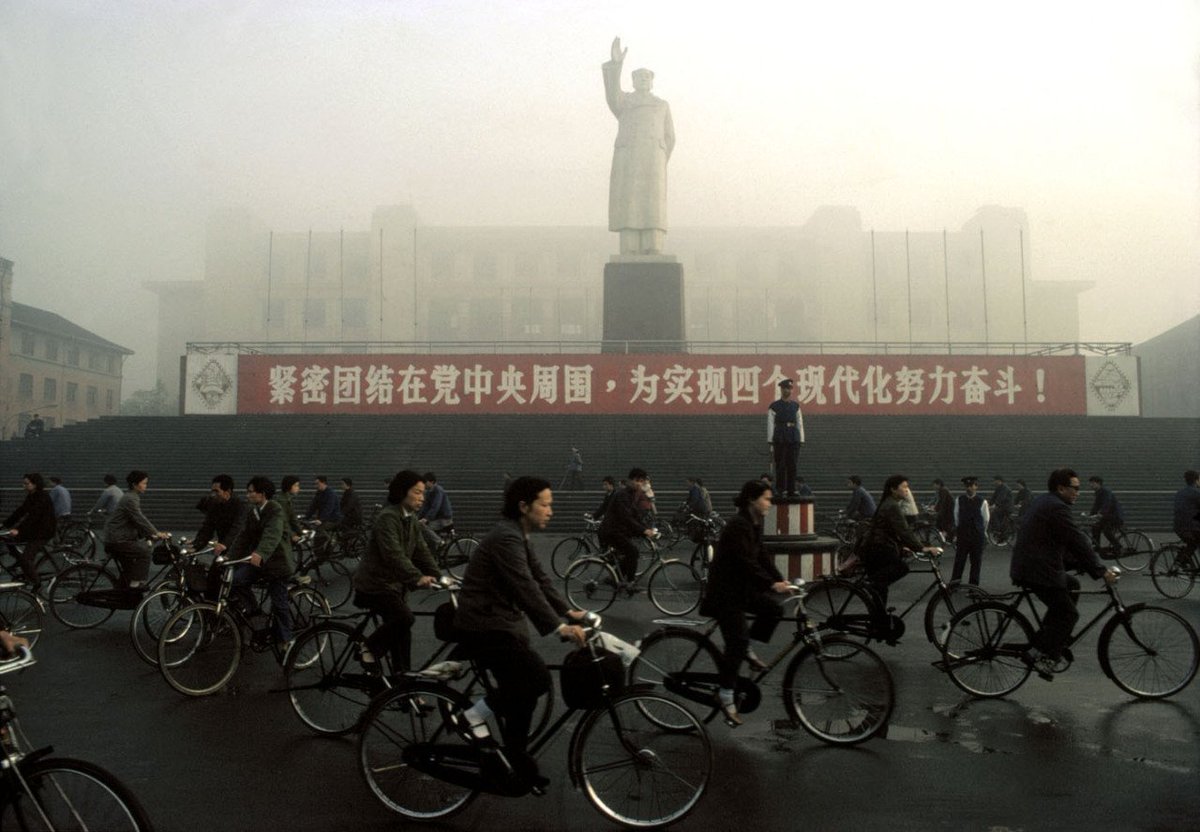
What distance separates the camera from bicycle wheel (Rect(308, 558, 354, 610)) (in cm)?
1030

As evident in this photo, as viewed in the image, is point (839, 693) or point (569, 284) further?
point (569, 284)

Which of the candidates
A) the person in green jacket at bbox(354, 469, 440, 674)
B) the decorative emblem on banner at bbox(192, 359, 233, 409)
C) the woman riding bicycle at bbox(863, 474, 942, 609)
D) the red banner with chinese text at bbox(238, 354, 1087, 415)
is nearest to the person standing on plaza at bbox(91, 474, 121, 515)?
the person in green jacket at bbox(354, 469, 440, 674)

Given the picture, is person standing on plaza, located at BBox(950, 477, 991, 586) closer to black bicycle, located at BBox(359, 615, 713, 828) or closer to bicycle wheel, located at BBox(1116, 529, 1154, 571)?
bicycle wheel, located at BBox(1116, 529, 1154, 571)

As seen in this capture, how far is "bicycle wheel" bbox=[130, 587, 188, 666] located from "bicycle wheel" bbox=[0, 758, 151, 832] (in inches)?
161

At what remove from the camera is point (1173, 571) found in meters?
10.3

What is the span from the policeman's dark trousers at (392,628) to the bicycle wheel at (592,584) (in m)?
4.04

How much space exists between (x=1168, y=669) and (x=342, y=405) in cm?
2368

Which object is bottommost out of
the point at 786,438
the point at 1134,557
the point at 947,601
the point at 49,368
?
the point at 1134,557

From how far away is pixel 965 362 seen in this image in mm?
26750

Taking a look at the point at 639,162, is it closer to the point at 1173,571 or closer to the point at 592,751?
the point at 1173,571

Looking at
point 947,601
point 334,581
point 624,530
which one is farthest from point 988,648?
point 334,581

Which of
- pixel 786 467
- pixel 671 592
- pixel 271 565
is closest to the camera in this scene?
pixel 271 565

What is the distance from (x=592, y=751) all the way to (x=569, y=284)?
53857 mm

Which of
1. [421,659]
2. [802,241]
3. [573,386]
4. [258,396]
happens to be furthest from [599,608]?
[802,241]
